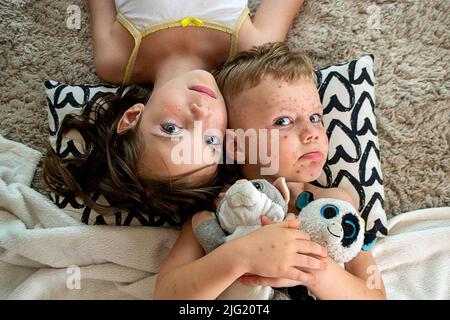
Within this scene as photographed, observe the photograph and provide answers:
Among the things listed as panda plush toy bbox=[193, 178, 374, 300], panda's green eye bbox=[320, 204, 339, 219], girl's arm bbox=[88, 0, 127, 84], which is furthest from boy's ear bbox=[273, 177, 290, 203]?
girl's arm bbox=[88, 0, 127, 84]

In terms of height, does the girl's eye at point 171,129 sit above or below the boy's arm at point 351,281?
above

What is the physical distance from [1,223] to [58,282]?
21 centimetres

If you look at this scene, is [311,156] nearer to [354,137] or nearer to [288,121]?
[288,121]

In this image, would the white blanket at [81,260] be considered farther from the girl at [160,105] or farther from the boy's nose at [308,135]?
the boy's nose at [308,135]

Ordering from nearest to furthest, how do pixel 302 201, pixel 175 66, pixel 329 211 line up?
pixel 329 211 → pixel 302 201 → pixel 175 66

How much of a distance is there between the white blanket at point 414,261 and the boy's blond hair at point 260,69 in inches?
16.9

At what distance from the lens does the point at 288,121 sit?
3.26ft

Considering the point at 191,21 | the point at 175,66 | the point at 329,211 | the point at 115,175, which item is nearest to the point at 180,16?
the point at 191,21

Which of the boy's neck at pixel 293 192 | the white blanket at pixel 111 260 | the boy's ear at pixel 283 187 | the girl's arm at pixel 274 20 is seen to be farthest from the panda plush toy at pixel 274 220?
the girl's arm at pixel 274 20

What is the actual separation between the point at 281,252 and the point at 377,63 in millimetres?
664

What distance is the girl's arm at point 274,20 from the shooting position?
1256mm
